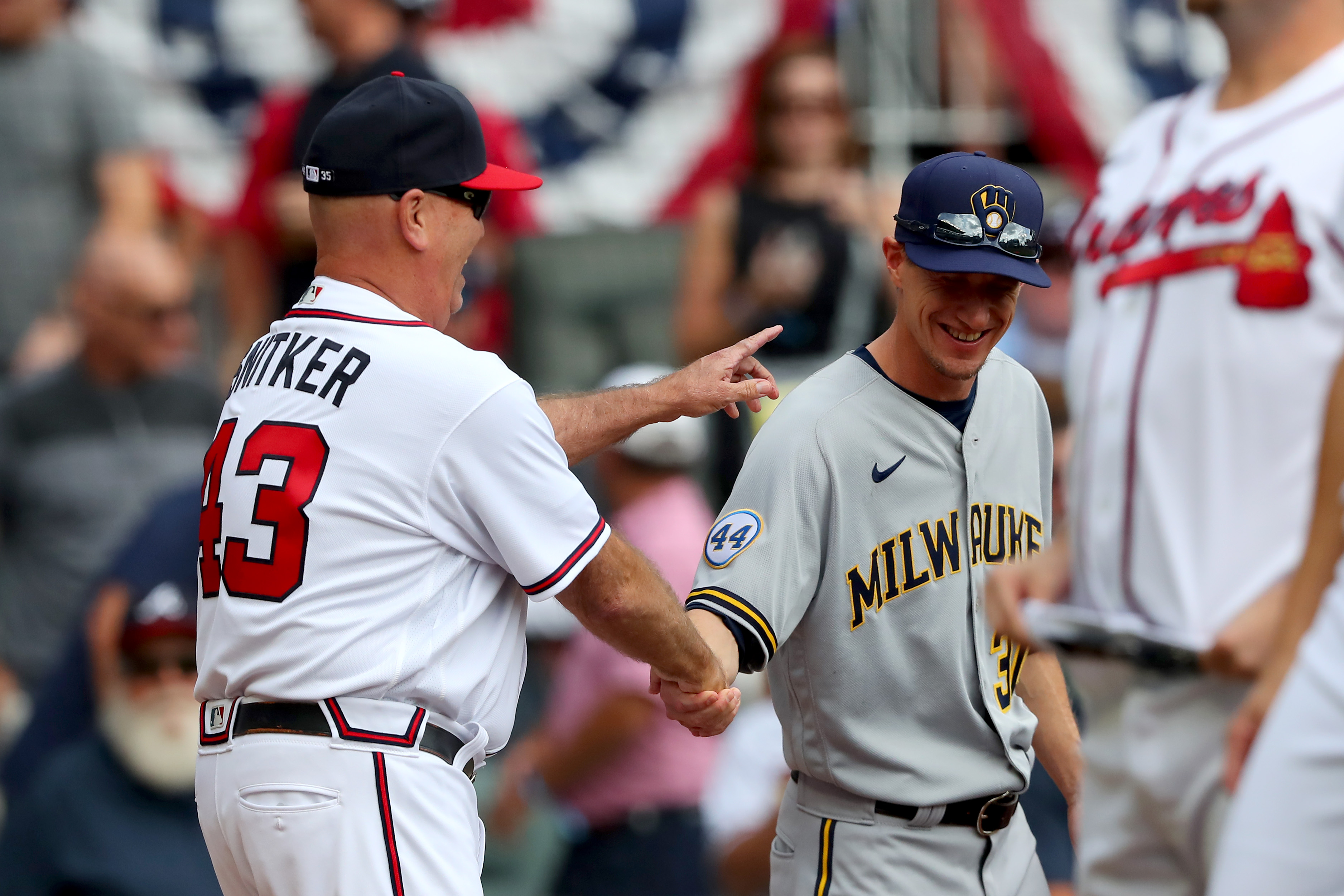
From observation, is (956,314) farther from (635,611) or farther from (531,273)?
(531,273)

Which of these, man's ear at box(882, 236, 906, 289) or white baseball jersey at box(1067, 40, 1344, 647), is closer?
white baseball jersey at box(1067, 40, 1344, 647)

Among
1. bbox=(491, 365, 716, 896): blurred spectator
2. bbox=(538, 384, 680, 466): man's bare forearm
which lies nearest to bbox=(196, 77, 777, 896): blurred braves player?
bbox=(538, 384, 680, 466): man's bare forearm

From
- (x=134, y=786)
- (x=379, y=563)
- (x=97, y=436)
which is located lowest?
(x=134, y=786)

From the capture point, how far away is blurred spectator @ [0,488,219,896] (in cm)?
445

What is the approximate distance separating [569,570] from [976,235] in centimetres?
93

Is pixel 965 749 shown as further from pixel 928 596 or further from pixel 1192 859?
pixel 1192 859

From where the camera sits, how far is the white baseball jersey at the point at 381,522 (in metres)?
2.62

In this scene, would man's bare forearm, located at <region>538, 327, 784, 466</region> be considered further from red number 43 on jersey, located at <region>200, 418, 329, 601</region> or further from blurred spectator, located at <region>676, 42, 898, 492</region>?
blurred spectator, located at <region>676, 42, 898, 492</region>

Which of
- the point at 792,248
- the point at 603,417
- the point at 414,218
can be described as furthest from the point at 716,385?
the point at 792,248

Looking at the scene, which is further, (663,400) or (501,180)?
(663,400)

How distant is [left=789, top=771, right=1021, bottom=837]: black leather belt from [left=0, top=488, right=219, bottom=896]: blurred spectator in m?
2.38

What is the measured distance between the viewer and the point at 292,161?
5.59m

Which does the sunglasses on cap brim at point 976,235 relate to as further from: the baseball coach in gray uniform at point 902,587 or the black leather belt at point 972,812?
the black leather belt at point 972,812

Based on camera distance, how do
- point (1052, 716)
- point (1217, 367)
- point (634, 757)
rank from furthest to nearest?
point (634, 757), point (1052, 716), point (1217, 367)
